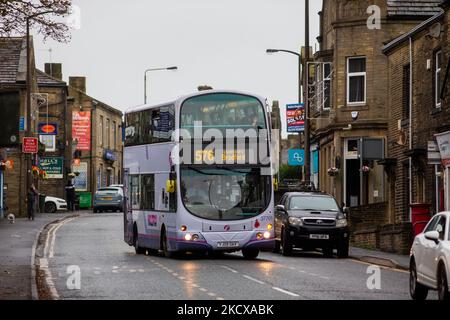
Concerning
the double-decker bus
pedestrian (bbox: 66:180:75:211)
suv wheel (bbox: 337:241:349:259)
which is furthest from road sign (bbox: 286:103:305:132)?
pedestrian (bbox: 66:180:75:211)

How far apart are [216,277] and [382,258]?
339 inches

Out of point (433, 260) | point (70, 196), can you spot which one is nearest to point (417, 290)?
point (433, 260)

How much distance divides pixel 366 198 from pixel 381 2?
8631mm

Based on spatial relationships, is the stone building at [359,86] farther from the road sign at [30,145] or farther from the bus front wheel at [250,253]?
the bus front wheel at [250,253]

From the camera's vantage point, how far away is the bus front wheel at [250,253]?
31580 millimetres

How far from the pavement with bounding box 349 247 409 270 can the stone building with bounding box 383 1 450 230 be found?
1.78m

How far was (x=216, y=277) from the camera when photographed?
23.7 m

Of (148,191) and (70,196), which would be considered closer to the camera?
(148,191)

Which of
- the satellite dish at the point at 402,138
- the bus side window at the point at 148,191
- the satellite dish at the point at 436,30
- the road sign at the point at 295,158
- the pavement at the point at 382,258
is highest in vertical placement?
the satellite dish at the point at 436,30

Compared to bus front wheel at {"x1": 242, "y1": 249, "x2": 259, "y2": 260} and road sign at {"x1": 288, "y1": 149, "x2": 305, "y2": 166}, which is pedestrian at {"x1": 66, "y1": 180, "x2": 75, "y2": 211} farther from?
bus front wheel at {"x1": 242, "y1": 249, "x2": 259, "y2": 260}

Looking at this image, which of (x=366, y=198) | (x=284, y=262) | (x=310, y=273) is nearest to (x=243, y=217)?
(x=284, y=262)

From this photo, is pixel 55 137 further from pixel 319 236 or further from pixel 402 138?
pixel 319 236

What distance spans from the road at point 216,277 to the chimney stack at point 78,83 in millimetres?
Answer: 71072

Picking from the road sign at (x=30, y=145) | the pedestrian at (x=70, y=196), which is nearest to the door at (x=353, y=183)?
the road sign at (x=30, y=145)
